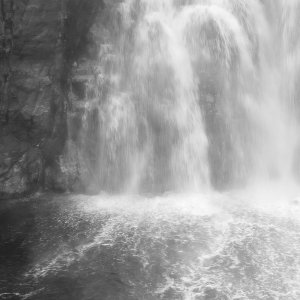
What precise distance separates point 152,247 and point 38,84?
1130cm

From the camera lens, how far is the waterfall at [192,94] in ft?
76.4

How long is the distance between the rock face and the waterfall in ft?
5.28

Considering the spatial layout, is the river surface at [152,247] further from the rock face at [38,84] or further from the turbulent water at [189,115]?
the rock face at [38,84]

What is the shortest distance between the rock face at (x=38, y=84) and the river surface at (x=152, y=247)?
174cm

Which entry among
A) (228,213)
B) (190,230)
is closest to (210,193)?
(228,213)

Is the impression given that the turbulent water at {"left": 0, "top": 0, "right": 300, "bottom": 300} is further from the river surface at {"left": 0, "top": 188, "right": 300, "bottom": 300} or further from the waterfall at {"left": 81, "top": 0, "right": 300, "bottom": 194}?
the river surface at {"left": 0, "top": 188, "right": 300, "bottom": 300}

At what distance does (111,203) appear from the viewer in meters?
22.0

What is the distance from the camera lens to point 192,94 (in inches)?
922

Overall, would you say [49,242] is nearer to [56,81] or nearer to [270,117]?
[56,81]

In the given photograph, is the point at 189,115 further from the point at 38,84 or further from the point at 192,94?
the point at 38,84

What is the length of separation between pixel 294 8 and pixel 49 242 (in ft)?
60.2

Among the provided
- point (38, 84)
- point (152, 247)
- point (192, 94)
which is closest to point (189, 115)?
point (192, 94)

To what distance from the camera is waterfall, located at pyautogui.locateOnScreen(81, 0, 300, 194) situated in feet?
76.4

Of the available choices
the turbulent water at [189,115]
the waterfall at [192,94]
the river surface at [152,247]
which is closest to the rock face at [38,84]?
the turbulent water at [189,115]
